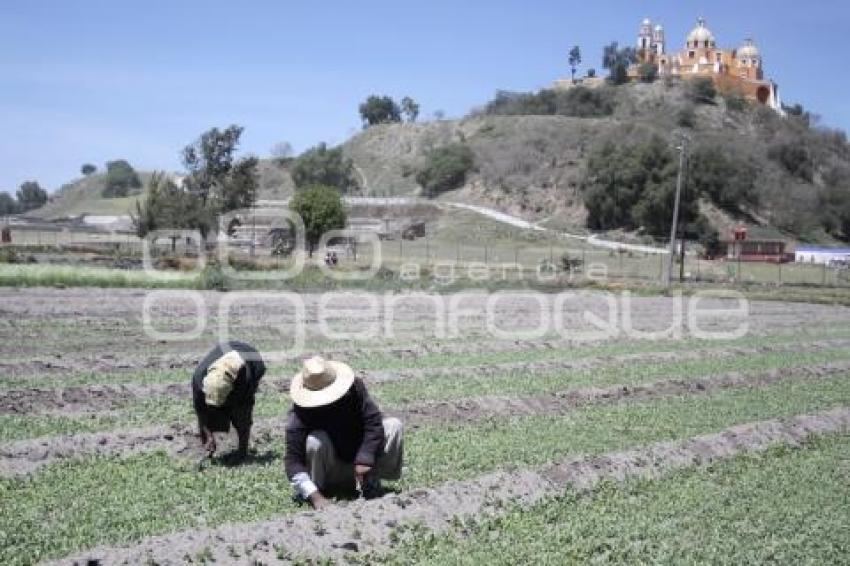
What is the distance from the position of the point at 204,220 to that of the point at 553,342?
50.5 metres

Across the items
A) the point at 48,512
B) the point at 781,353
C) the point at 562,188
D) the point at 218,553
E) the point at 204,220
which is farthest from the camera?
the point at 562,188

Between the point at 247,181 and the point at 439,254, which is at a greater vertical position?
the point at 247,181

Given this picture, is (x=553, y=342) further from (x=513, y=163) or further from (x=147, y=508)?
(x=513, y=163)

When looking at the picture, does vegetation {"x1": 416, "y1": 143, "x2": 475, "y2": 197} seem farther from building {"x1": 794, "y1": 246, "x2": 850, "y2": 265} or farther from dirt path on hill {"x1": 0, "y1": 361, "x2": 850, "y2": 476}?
dirt path on hill {"x1": 0, "y1": 361, "x2": 850, "y2": 476}

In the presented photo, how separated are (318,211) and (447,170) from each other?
61.7 meters

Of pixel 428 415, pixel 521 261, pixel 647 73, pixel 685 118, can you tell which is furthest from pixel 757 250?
pixel 647 73

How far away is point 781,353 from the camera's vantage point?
26.4 meters

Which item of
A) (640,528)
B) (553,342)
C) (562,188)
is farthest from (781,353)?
(562,188)

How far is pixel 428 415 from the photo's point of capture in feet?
48.4

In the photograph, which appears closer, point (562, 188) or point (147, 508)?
point (147, 508)

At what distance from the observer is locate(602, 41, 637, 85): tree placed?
180625mm

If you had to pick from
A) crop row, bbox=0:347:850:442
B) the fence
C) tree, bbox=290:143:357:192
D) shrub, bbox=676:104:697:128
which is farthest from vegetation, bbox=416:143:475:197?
crop row, bbox=0:347:850:442

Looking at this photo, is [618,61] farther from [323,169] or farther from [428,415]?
[428,415]

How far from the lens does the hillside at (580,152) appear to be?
4692 inches
